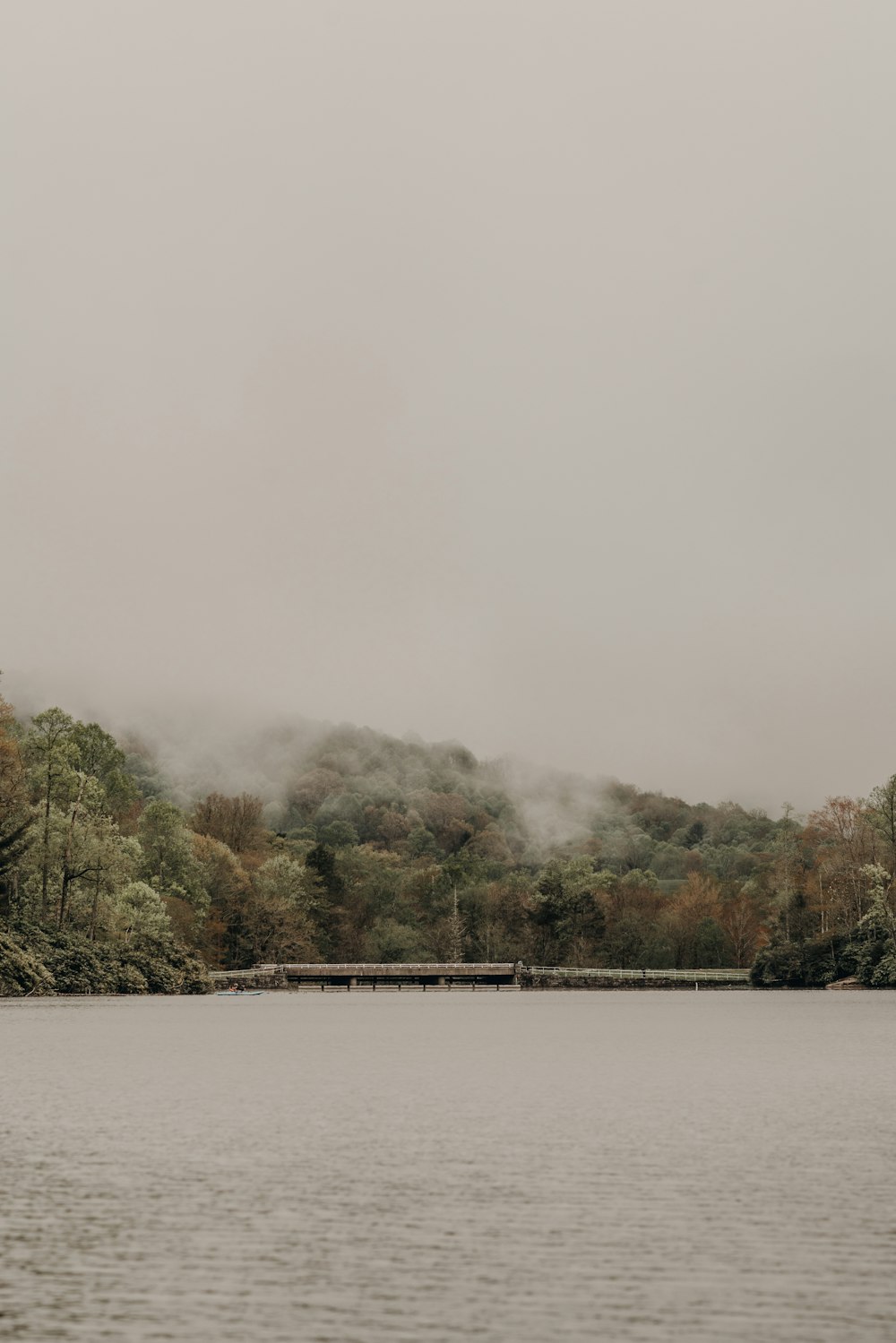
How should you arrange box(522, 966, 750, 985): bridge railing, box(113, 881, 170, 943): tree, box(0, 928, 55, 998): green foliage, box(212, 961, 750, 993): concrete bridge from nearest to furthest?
box(0, 928, 55, 998): green foliage
box(113, 881, 170, 943): tree
box(212, 961, 750, 993): concrete bridge
box(522, 966, 750, 985): bridge railing

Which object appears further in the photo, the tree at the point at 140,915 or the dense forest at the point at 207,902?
the tree at the point at 140,915

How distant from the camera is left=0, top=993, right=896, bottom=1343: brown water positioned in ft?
50.5

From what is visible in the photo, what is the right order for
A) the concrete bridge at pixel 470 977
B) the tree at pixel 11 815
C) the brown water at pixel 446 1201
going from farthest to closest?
1. the concrete bridge at pixel 470 977
2. the tree at pixel 11 815
3. the brown water at pixel 446 1201

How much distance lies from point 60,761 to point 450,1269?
108135 millimetres

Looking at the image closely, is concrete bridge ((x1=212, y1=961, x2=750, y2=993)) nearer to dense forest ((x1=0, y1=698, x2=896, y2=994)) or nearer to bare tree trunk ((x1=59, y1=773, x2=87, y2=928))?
dense forest ((x1=0, y1=698, x2=896, y2=994))

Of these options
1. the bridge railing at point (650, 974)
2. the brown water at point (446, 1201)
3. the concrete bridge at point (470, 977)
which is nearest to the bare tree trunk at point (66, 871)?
the concrete bridge at point (470, 977)

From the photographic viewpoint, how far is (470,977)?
648ft

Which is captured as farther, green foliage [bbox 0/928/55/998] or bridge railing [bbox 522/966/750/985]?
bridge railing [bbox 522/966/750/985]

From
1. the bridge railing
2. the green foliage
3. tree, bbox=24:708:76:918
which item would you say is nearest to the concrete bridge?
the bridge railing

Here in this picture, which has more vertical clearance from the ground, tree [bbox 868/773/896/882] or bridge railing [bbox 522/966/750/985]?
tree [bbox 868/773/896/882]

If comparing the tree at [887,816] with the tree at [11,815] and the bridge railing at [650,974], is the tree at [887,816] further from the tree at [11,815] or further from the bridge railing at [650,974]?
the tree at [11,815]

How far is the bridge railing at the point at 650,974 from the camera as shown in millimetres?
180250

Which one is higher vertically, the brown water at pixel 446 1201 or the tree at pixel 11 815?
the tree at pixel 11 815

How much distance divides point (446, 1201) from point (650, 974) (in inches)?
6543
